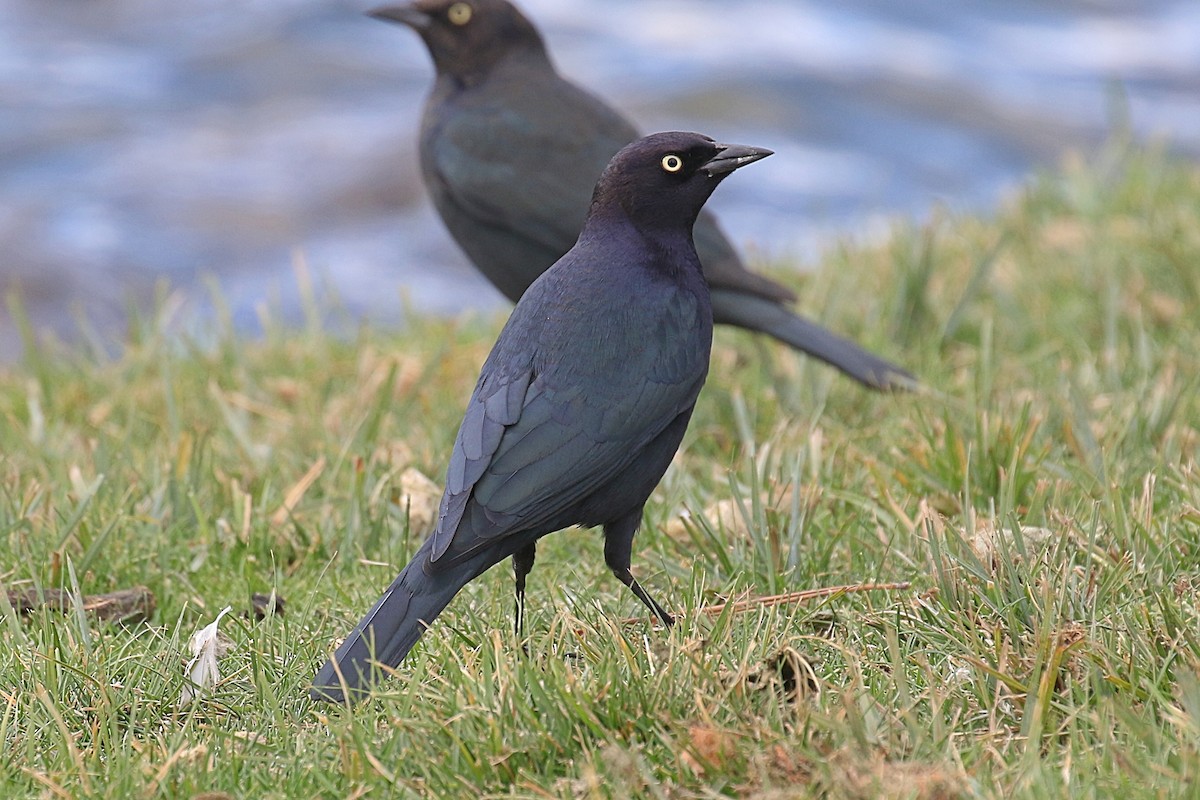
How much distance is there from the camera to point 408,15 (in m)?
5.53

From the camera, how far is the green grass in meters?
2.35

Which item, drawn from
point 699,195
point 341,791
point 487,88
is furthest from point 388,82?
point 341,791

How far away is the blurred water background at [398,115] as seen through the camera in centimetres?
997

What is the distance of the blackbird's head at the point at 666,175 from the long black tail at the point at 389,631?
0.89m

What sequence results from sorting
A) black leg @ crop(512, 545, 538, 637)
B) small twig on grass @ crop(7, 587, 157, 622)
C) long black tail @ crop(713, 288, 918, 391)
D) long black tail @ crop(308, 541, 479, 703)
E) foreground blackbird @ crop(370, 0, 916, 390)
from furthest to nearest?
foreground blackbird @ crop(370, 0, 916, 390) → long black tail @ crop(713, 288, 918, 391) → small twig on grass @ crop(7, 587, 157, 622) → black leg @ crop(512, 545, 538, 637) → long black tail @ crop(308, 541, 479, 703)

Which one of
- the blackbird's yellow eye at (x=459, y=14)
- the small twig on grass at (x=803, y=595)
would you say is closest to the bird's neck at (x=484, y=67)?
the blackbird's yellow eye at (x=459, y=14)

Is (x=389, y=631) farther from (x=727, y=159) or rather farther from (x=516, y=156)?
(x=516, y=156)

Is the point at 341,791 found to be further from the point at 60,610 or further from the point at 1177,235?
the point at 1177,235

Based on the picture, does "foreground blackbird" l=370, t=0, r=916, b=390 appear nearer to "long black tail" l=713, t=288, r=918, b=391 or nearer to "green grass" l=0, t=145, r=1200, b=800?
"long black tail" l=713, t=288, r=918, b=391

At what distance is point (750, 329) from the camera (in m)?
4.90

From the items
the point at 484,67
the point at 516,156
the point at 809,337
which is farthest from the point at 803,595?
the point at 484,67

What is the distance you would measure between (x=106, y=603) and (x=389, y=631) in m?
0.78

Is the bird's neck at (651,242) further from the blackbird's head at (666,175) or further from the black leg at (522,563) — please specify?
the black leg at (522,563)

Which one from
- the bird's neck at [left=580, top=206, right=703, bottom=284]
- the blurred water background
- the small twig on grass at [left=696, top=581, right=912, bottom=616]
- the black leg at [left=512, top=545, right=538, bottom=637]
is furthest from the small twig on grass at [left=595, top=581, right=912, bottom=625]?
the blurred water background
